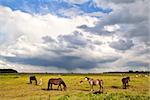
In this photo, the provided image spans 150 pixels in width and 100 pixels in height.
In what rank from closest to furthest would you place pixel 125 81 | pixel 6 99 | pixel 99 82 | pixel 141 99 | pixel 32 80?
1. pixel 141 99
2. pixel 6 99
3. pixel 99 82
4. pixel 125 81
5. pixel 32 80

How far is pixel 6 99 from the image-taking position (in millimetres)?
34281

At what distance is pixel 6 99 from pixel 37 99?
432 centimetres

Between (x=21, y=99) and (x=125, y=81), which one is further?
(x=125, y=81)

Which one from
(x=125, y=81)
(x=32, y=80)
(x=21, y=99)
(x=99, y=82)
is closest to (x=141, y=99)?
(x=21, y=99)

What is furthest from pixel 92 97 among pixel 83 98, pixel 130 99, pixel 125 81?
pixel 125 81

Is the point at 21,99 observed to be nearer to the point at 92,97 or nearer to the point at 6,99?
the point at 6,99

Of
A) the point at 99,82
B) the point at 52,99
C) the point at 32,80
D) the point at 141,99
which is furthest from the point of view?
the point at 32,80

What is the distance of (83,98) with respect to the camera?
31125 millimetres

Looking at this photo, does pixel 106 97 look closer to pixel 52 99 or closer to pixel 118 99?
pixel 118 99

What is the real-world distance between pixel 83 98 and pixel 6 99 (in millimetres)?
8493

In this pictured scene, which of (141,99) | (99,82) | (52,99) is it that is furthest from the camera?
(99,82)

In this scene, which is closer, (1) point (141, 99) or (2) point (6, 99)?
(1) point (141, 99)

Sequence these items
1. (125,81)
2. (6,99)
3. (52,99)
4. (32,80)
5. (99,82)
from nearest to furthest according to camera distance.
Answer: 1. (52,99)
2. (6,99)
3. (99,82)
4. (125,81)
5. (32,80)

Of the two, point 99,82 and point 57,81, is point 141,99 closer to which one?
point 99,82
